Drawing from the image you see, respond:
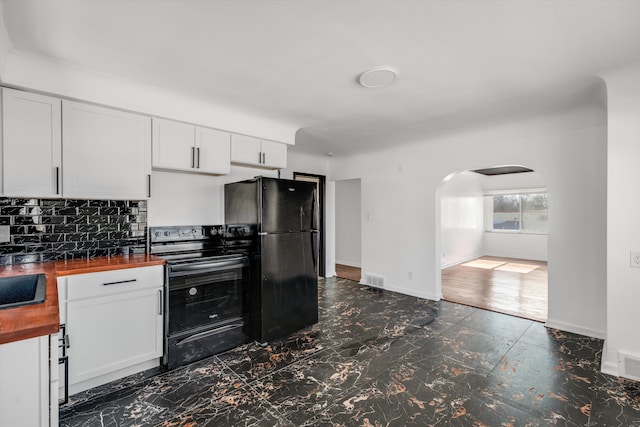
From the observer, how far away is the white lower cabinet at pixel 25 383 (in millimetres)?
973

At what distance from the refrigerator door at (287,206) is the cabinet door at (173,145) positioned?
774 millimetres

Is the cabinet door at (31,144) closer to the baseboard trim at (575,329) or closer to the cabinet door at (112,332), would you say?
the cabinet door at (112,332)

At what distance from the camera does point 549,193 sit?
133 inches

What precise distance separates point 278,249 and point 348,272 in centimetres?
366

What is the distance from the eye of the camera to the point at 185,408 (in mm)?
1999

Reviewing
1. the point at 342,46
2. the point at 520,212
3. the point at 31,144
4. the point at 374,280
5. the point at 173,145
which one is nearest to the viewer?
the point at 342,46

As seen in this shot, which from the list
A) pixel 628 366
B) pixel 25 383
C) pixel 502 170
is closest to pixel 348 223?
pixel 502 170

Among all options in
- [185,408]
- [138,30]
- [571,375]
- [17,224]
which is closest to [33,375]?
[185,408]

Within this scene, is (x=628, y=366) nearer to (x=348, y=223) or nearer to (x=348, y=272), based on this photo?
(x=348, y=272)

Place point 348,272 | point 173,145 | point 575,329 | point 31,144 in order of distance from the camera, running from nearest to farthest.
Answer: point 31,144, point 173,145, point 575,329, point 348,272

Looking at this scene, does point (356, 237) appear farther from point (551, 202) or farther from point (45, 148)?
point (45, 148)

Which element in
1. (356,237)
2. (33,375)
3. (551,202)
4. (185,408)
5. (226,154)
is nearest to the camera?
(33,375)

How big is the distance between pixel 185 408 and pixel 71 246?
5.57 ft

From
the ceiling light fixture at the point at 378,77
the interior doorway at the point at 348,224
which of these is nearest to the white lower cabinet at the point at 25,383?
the ceiling light fixture at the point at 378,77
